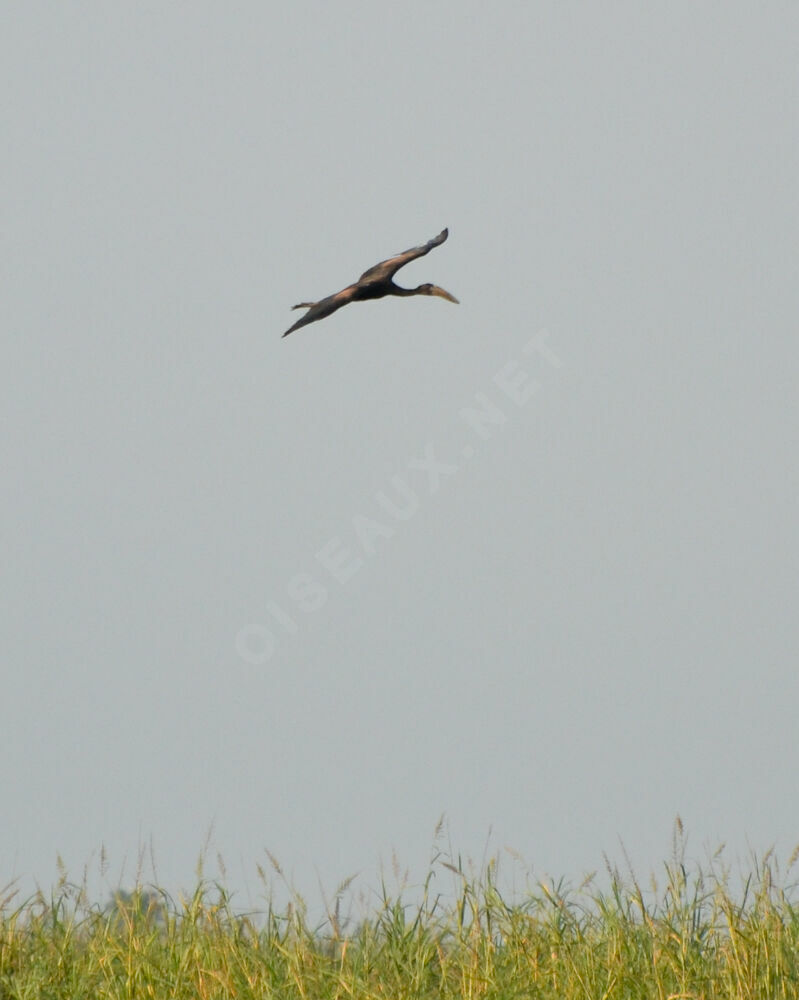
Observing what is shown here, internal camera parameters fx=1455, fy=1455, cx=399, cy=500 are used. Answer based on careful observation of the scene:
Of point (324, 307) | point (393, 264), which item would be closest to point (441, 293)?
point (393, 264)

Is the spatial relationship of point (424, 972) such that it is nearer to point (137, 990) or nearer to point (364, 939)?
point (364, 939)

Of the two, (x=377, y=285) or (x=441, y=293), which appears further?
(x=441, y=293)

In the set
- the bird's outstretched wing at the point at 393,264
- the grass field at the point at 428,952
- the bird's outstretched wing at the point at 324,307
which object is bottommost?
the grass field at the point at 428,952

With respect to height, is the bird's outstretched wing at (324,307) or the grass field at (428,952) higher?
the bird's outstretched wing at (324,307)

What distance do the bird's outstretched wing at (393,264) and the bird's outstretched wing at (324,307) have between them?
201 millimetres

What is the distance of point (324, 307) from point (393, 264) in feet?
3.36

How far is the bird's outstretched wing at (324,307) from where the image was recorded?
8.48 metres

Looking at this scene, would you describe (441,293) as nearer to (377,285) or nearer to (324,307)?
(377,285)

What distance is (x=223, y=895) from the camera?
7473 millimetres

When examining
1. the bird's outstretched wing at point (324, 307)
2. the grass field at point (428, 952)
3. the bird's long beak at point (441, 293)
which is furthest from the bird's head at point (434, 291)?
the grass field at point (428, 952)

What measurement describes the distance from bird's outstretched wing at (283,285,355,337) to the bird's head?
106cm

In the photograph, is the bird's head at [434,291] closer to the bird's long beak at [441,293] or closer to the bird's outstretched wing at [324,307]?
the bird's long beak at [441,293]

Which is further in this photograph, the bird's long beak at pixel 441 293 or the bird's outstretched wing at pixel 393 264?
the bird's long beak at pixel 441 293

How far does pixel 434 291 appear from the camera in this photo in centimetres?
1048
